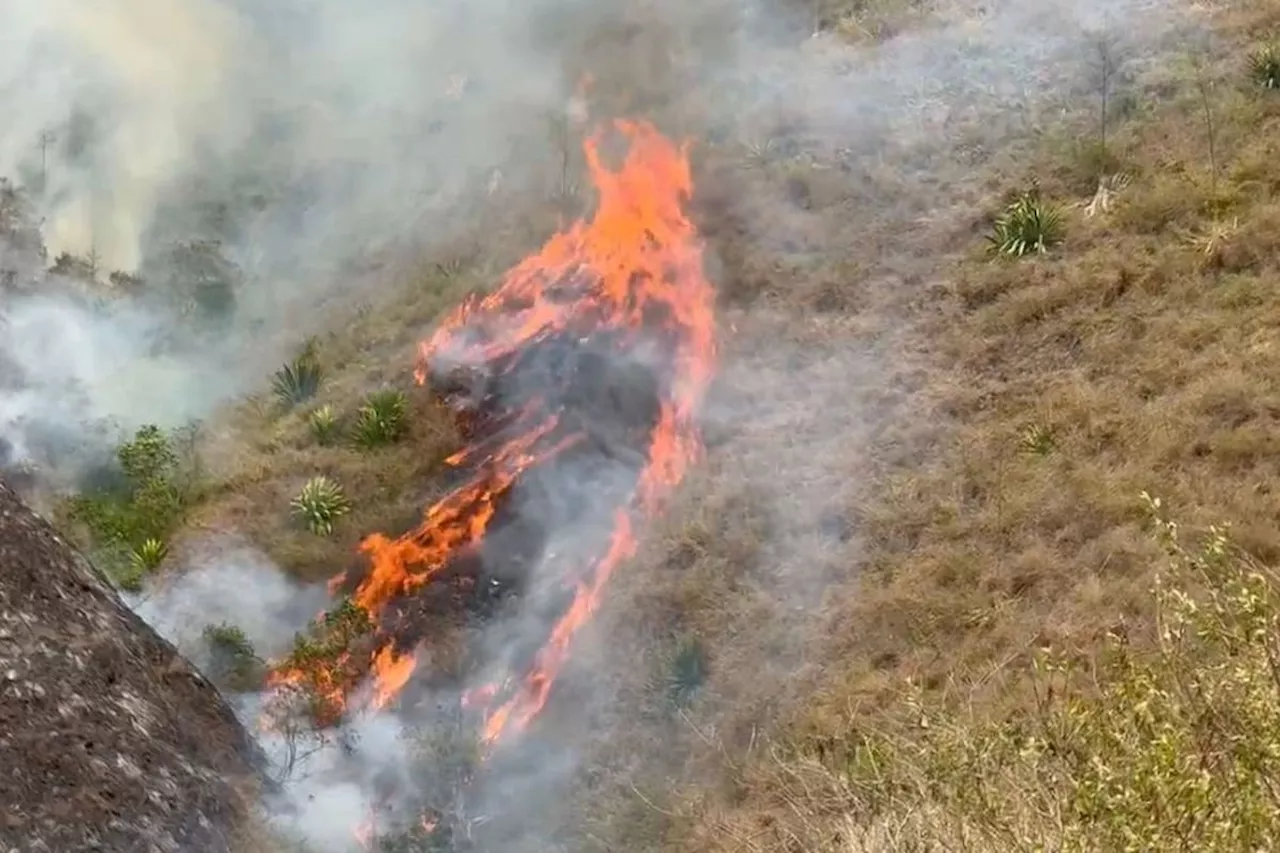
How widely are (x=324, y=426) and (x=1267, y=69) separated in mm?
10615

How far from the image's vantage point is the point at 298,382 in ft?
42.3

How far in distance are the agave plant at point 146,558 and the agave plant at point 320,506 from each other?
4.14 feet

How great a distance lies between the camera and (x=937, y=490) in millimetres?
9086

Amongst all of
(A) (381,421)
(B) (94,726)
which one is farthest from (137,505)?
(B) (94,726)

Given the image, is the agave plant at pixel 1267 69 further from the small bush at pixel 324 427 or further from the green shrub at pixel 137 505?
the green shrub at pixel 137 505

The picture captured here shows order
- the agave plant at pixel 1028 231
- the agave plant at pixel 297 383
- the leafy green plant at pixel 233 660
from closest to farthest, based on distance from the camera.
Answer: the leafy green plant at pixel 233 660 → the agave plant at pixel 1028 231 → the agave plant at pixel 297 383

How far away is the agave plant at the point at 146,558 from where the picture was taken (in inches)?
413

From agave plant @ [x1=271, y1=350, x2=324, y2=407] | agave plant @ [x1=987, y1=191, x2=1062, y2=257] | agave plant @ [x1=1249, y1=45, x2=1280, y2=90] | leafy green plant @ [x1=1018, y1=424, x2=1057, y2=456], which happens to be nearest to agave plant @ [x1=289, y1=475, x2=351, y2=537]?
agave plant @ [x1=271, y1=350, x2=324, y2=407]

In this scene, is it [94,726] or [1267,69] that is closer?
[94,726]

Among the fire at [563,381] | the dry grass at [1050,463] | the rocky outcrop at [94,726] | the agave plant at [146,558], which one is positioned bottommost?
the dry grass at [1050,463]

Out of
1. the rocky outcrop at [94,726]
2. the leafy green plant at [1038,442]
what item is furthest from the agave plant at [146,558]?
the leafy green plant at [1038,442]

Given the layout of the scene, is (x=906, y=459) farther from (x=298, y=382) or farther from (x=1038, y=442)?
(x=298, y=382)

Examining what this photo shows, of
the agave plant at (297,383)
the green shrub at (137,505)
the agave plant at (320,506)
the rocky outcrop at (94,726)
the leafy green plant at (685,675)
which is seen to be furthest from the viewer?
the agave plant at (297,383)

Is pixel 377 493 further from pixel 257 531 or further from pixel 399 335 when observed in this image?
pixel 399 335
